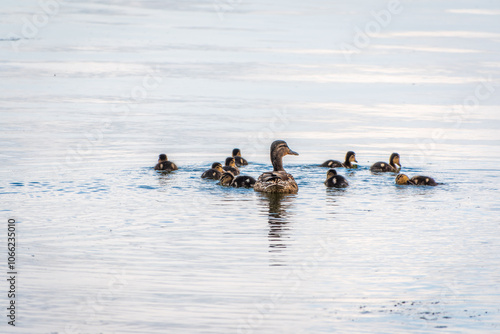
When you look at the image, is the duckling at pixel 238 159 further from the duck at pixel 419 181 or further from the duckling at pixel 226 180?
the duck at pixel 419 181

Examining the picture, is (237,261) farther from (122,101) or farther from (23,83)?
(23,83)

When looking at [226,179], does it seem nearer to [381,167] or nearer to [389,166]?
[381,167]

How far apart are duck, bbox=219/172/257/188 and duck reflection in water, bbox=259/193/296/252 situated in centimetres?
46

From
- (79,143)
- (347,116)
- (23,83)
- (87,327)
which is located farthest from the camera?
(23,83)

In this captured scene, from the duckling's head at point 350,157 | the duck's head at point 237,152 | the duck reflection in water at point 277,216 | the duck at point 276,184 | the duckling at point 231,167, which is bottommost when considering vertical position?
the duck reflection in water at point 277,216

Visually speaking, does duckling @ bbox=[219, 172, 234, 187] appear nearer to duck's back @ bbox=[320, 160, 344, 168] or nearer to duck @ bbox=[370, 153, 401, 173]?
duck's back @ bbox=[320, 160, 344, 168]

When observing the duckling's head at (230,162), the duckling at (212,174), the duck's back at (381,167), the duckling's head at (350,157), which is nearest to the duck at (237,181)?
the duckling at (212,174)

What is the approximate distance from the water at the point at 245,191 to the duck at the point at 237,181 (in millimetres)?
248

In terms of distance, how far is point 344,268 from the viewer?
7.18 m

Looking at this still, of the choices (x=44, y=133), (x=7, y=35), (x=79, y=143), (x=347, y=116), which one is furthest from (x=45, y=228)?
(x=7, y=35)

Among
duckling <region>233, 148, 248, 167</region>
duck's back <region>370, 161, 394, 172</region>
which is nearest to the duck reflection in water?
duck's back <region>370, 161, 394, 172</region>

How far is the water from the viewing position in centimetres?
613

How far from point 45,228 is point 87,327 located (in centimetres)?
309

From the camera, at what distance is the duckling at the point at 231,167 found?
513 inches
